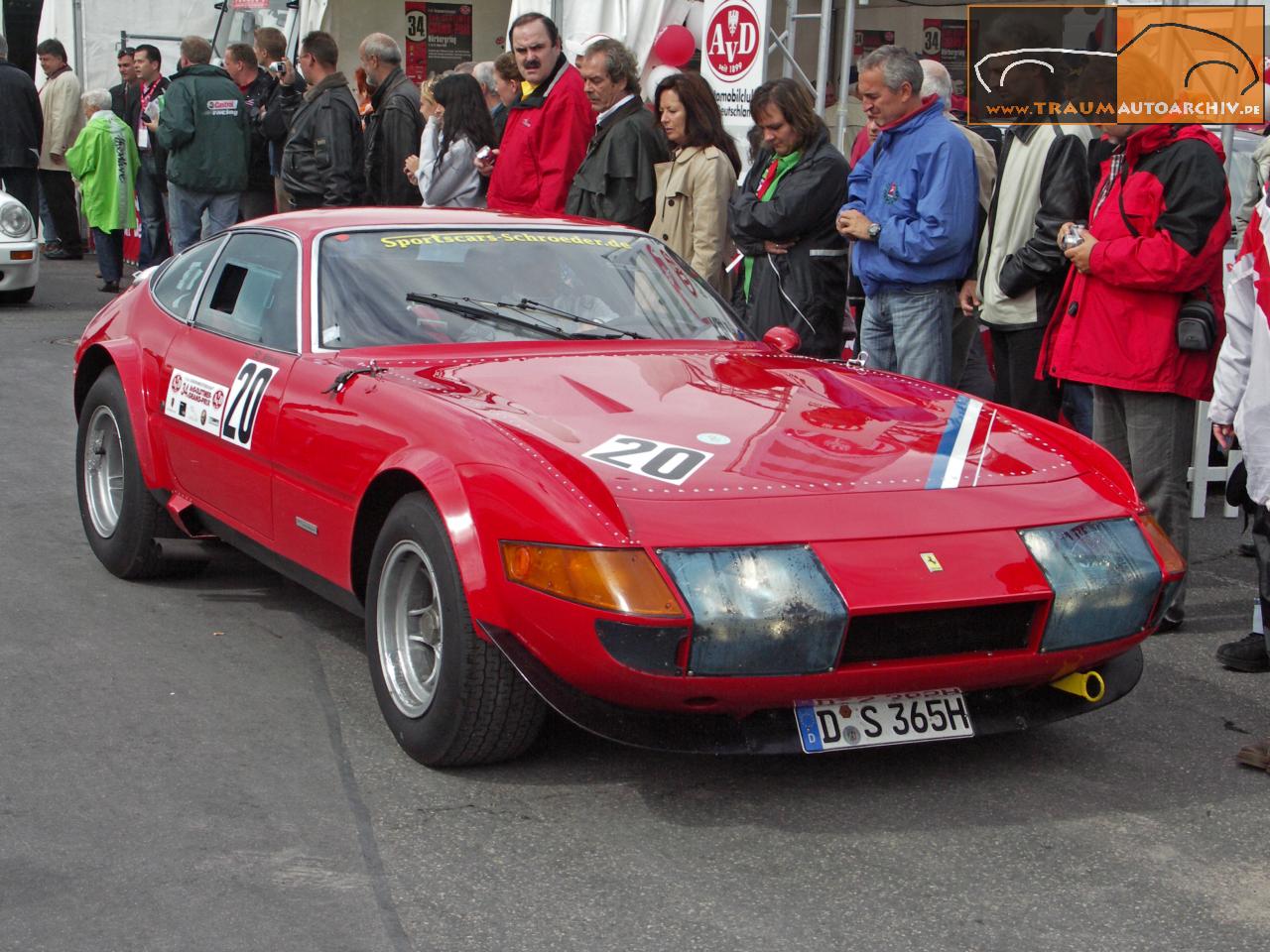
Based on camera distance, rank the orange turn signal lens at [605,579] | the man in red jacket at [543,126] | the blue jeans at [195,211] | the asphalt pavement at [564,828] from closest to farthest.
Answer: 1. the asphalt pavement at [564,828]
2. the orange turn signal lens at [605,579]
3. the man in red jacket at [543,126]
4. the blue jeans at [195,211]

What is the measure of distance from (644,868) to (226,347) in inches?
102

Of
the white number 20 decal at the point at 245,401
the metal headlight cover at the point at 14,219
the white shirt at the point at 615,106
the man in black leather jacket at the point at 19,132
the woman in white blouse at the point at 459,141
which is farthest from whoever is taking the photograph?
the man in black leather jacket at the point at 19,132

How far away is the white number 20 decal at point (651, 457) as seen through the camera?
3816mm

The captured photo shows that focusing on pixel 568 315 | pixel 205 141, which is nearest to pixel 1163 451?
pixel 568 315

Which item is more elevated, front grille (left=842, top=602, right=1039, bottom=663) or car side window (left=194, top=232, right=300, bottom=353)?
car side window (left=194, top=232, right=300, bottom=353)

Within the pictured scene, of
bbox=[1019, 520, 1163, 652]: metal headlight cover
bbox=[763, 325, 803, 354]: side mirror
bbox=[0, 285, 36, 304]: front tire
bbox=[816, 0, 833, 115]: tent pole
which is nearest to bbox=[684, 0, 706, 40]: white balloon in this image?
bbox=[816, 0, 833, 115]: tent pole

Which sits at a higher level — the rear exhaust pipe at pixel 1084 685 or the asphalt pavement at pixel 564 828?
the rear exhaust pipe at pixel 1084 685

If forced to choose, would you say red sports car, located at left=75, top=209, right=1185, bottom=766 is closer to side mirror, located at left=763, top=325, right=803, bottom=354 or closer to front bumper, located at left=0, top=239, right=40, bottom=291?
side mirror, located at left=763, top=325, right=803, bottom=354

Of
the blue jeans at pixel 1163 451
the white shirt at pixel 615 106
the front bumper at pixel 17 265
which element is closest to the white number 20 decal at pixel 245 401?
the blue jeans at pixel 1163 451

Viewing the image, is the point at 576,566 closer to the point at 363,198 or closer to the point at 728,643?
the point at 728,643

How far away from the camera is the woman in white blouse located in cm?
931

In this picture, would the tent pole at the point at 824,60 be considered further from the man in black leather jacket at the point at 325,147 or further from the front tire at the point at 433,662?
the front tire at the point at 433,662

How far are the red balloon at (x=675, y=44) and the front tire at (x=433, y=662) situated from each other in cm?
868

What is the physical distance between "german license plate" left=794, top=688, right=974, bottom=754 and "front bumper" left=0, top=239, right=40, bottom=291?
1150 centimetres
